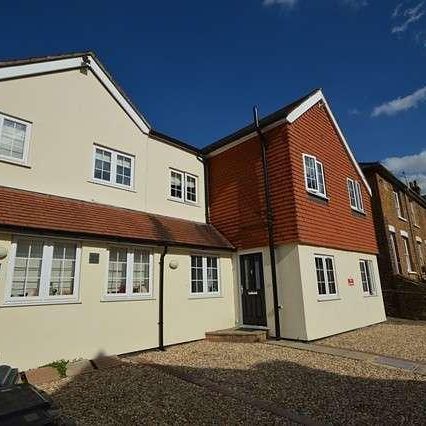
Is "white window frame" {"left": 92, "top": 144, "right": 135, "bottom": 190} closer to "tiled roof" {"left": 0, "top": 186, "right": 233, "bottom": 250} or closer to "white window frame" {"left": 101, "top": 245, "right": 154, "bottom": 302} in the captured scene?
"tiled roof" {"left": 0, "top": 186, "right": 233, "bottom": 250}

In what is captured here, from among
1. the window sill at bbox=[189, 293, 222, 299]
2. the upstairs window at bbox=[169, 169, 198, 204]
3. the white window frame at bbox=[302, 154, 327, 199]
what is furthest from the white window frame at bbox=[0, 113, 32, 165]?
the white window frame at bbox=[302, 154, 327, 199]

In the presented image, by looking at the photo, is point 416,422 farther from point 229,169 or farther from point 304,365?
point 229,169

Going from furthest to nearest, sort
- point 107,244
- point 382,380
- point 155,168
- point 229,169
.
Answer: point 229,169
point 155,168
point 107,244
point 382,380

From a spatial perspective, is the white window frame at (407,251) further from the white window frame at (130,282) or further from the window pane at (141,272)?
the window pane at (141,272)

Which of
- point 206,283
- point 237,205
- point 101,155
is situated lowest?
point 206,283

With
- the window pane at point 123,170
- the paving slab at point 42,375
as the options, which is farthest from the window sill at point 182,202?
the paving slab at point 42,375

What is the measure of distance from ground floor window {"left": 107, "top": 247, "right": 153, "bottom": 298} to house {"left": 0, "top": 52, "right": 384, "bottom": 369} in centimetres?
4

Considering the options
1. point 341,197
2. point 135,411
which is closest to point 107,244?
point 135,411

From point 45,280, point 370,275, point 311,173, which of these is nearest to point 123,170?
point 45,280

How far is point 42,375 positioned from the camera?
256 inches

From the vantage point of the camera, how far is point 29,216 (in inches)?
305

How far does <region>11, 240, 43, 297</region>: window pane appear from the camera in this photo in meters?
7.43

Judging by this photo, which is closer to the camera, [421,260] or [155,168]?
[155,168]

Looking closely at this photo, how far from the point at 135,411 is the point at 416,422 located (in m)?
3.98
